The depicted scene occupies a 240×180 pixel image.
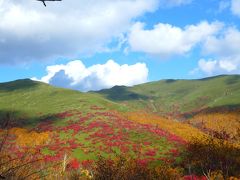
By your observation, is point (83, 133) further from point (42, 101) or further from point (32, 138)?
point (42, 101)

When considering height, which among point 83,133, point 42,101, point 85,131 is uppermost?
point 42,101

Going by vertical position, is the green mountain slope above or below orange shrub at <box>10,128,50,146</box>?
above

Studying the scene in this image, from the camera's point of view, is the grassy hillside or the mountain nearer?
the mountain

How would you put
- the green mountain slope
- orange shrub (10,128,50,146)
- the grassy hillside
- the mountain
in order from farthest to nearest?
1. the green mountain slope
2. orange shrub (10,128,50,146)
3. the grassy hillside
4. the mountain

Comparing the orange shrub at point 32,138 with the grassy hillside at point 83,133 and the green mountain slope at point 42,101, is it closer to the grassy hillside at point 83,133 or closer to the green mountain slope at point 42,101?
the grassy hillside at point 83,133

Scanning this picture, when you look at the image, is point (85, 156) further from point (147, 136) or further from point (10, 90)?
point (10, 90)

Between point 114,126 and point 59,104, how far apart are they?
46.5 metres

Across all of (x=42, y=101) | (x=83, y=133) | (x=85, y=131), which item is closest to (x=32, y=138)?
(x=83, y=133)

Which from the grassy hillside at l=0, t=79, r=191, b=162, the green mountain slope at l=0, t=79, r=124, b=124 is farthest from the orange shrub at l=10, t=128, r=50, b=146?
the green mountain slope at l=0, t=79, r=124, b=124

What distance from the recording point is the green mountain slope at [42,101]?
13550cm

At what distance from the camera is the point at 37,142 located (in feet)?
303

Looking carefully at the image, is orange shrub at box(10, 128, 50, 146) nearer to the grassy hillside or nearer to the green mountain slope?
the grassy hillside

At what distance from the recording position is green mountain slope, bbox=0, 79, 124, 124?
136 metres

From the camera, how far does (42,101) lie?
514ft
